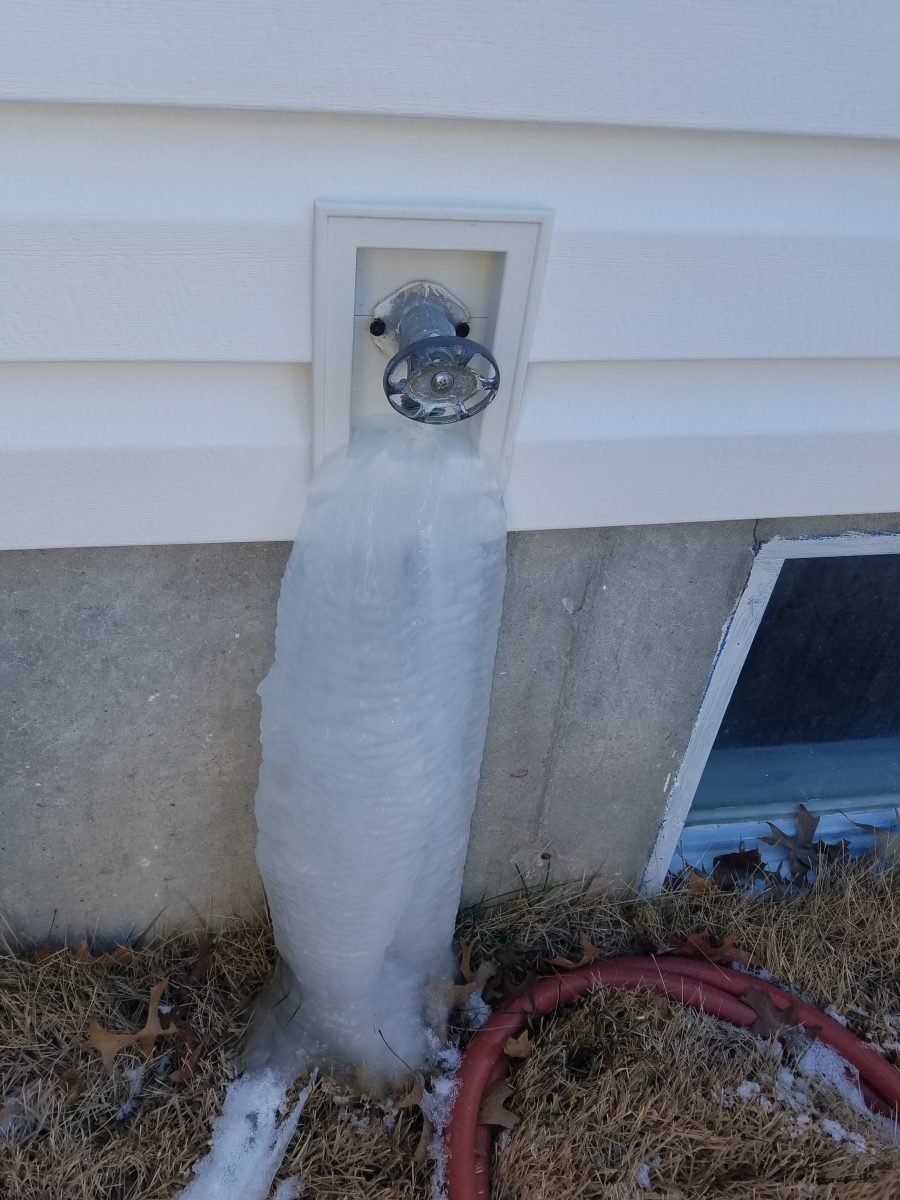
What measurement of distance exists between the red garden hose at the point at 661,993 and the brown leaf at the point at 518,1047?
0.02 metres

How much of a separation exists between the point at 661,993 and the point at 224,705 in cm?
117

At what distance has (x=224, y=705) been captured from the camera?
1.69m

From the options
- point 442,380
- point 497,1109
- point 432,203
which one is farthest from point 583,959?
point 432,203

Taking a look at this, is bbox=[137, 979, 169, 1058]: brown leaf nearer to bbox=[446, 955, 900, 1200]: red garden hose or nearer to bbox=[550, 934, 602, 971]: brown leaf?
bbox=[446, 955, 900, 1200]: red garden hose

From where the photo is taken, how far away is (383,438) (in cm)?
136

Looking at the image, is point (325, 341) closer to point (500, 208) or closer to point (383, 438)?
point (383, 438)

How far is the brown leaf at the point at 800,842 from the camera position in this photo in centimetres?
243

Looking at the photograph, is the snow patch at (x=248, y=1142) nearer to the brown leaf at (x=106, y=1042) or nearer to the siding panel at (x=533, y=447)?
the brown leaf at (x=106, y=1042)

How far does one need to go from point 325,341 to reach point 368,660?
499 mm

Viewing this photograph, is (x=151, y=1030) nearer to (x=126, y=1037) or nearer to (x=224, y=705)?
(x=126, y=1037)

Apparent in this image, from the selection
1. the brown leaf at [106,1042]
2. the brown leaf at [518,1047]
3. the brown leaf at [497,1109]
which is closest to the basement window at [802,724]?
the brown leaf at [518,1047]

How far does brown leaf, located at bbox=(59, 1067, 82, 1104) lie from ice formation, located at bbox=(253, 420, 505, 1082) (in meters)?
0.35

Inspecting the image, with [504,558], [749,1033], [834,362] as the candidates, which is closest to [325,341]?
[504,558]

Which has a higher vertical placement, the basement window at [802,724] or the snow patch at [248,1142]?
the basement window at [802,724]
